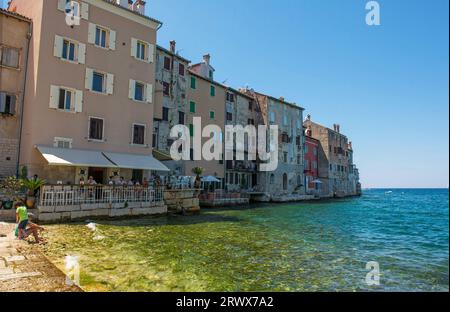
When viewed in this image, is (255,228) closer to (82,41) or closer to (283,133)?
(82,41)

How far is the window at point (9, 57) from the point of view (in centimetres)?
2006

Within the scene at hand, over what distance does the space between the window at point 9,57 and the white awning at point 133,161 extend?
26.9 feet

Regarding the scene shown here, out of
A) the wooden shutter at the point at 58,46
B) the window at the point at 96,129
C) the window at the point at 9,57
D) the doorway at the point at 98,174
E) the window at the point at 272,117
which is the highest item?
the window at the point at 272,117

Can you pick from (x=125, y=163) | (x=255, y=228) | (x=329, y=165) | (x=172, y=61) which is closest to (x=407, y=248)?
(x=255, y=228)

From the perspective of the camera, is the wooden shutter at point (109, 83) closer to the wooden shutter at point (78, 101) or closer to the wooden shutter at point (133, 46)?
the wooden shutter at point (78, 101)

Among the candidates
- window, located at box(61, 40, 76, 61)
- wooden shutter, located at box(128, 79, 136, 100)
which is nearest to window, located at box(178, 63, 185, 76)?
wooden shutter, located at box(128, 79, 136, 100)

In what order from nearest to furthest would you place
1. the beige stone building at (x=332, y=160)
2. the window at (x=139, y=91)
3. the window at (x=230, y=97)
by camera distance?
the window at (x=139, y=91), the window at (x=230, y=97), the beige stone building at (x=332, y=160)

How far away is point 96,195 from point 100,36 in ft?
40.1

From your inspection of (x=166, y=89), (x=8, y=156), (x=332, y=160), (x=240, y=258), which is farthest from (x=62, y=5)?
(x=332, y=160)

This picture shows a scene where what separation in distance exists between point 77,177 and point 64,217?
14.6ft

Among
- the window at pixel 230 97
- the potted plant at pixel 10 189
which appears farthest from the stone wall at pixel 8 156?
the window at pixel 230 97

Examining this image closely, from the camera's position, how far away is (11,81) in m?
20.4

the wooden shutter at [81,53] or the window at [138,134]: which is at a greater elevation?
the wooden shutter at [81,53]

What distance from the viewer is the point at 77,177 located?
21.0 m
